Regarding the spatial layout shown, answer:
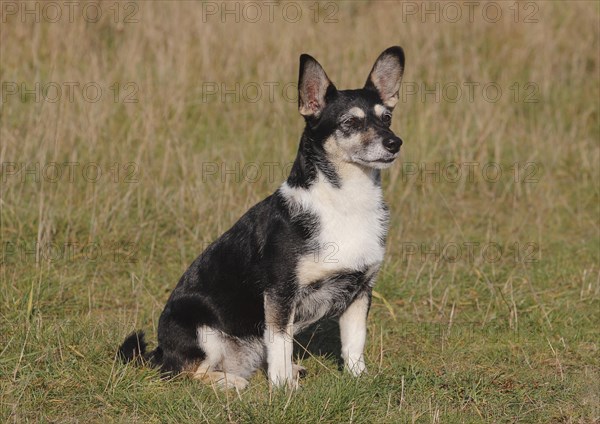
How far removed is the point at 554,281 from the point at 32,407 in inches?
131

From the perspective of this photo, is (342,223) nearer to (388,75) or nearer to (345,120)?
(345,120)

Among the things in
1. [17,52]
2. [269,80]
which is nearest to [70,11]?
[17,52]

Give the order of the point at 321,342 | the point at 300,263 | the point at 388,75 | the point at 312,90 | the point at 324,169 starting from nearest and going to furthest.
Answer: the point at 300,263, the point at 324,169, the point at 312,90, the point at 388,75, the point at 321,342

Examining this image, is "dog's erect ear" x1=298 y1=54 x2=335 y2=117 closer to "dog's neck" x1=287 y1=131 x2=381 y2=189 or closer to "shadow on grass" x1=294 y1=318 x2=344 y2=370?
"dog's neck" x1=287 y1=131 x2=381 y2=189

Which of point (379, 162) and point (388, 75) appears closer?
point (379, 162)

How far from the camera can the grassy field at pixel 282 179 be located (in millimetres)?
3883

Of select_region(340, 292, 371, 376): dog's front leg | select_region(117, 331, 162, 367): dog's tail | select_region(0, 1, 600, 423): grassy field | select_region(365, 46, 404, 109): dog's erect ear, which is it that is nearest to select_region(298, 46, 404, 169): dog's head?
select_region(365, 46, 404, 109): dog's erect ear

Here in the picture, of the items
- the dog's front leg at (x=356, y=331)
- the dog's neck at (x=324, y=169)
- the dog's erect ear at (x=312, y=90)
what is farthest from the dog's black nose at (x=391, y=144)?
the dog's front leg at (x=356, y=331)

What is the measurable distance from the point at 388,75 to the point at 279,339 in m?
1.44

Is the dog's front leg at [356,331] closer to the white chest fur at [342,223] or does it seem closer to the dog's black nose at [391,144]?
the white chest fur at [342,223]

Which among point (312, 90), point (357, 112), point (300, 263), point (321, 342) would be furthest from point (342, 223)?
A: point (321, 342)

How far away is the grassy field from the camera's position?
3883 mm

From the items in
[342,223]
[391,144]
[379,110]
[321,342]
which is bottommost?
[321,342]

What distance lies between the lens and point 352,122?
4.05 m
